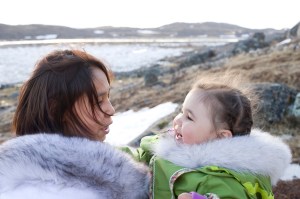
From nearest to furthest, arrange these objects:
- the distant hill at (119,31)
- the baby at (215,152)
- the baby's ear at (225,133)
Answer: the baby at (215,152)
the baby's ear at (225,133)
the distant hill at (119,31)

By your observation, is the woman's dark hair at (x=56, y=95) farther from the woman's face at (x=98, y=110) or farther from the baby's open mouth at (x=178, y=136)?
the baby's open mouth at (x=178, y=136)

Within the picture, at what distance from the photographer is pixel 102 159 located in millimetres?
2029

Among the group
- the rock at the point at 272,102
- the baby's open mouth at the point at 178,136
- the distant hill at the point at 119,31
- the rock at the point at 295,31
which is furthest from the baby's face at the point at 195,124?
the distant hill at the point at 119,31

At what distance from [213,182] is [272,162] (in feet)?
1.59

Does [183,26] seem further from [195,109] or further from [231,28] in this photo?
[195,109]

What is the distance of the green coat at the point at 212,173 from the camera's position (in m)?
2.23

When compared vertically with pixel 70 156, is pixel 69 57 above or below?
above

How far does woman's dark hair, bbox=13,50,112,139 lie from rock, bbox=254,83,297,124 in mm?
7426

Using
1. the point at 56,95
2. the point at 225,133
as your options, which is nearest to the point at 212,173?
the point at 225,133

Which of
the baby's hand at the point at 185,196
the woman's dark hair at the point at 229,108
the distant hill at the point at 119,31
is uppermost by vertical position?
the woman's dark hair at the point at 229,108

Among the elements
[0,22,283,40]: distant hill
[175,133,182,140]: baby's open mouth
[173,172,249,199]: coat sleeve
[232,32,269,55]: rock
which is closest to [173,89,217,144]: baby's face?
[175,133,182,140]: baby's open mouth

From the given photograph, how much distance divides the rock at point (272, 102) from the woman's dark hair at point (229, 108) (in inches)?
268

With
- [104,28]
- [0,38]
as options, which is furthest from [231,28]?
[0,38]

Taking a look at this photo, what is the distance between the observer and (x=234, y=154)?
7.74 feet
